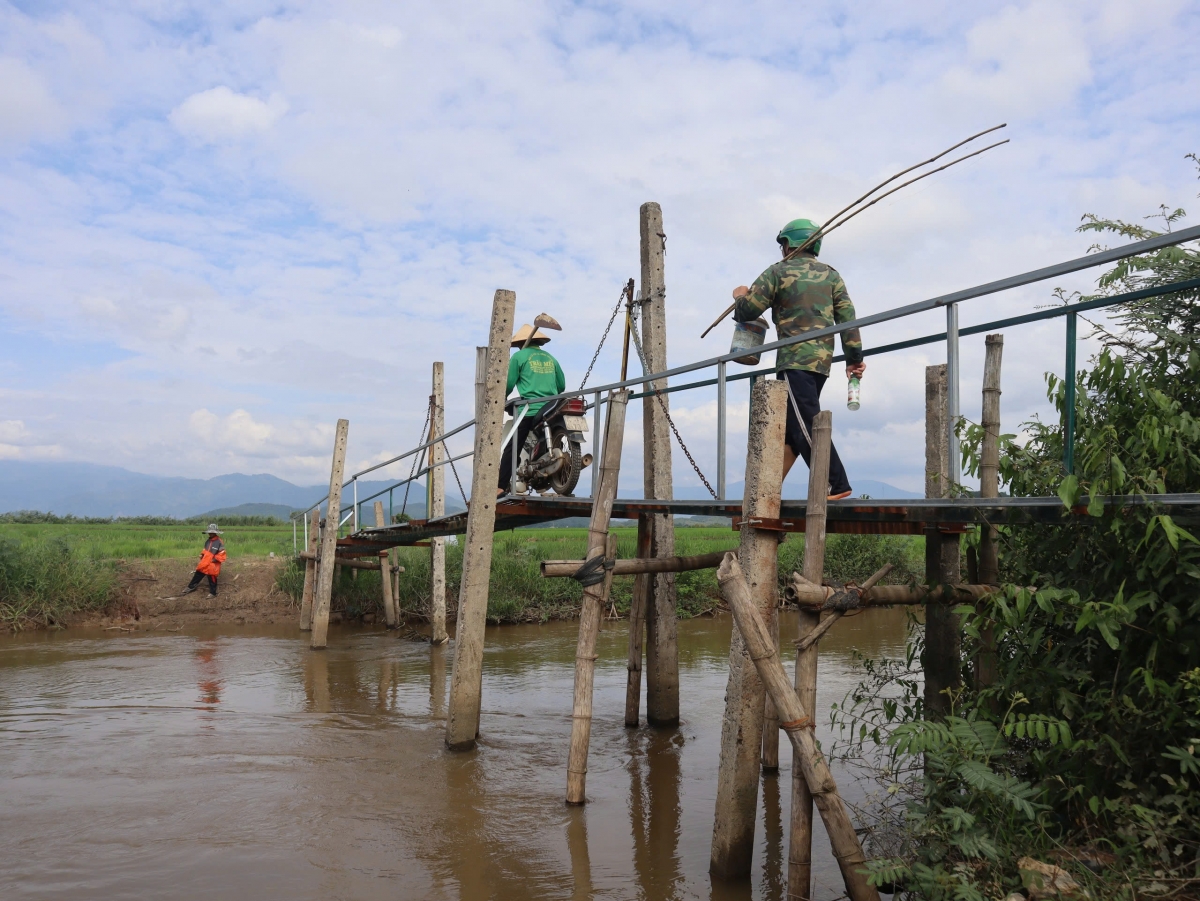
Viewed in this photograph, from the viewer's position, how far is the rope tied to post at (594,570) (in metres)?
6.77

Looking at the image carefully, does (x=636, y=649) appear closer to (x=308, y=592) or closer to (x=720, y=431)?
(x=720, y=431)

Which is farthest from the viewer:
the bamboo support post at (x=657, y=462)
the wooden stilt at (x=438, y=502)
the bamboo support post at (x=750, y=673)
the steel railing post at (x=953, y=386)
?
the wooden stilt at (x=438, y=502)

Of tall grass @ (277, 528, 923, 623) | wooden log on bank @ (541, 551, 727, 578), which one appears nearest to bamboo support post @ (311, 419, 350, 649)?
tall grass @ (277, 528, 923, 623)

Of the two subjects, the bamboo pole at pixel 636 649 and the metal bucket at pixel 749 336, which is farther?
the bamboo pole at pixel 636 649

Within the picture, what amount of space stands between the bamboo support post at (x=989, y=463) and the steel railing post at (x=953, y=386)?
604 mm

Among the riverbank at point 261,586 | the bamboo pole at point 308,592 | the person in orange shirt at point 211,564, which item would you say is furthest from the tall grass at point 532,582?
the person in orange shirt at point 211,564

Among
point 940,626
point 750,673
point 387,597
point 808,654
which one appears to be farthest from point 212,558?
point 808,654

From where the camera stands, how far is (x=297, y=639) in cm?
1645

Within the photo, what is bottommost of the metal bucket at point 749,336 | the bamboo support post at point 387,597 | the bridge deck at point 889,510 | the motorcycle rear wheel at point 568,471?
the bamboo support post at point 387,597

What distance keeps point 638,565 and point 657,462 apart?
205 cm

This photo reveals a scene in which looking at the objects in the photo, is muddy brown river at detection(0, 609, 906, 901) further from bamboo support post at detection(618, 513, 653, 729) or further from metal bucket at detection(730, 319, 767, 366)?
metal bucket at detection(730, 319, 767, 366)

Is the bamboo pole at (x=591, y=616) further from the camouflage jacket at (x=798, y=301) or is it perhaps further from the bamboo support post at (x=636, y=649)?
the bamboo support post at (x=636, y=649)

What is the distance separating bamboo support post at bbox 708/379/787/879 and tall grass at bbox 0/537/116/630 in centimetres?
1599

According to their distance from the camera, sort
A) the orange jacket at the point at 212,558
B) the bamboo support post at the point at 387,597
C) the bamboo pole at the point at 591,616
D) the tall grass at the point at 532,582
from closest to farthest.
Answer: the bamboo pole at the point at 591,616 → the bamboo support post at the point at 387,597 → the tall grass at the point at 532,582 → the orange jacket at the point at 212,558
